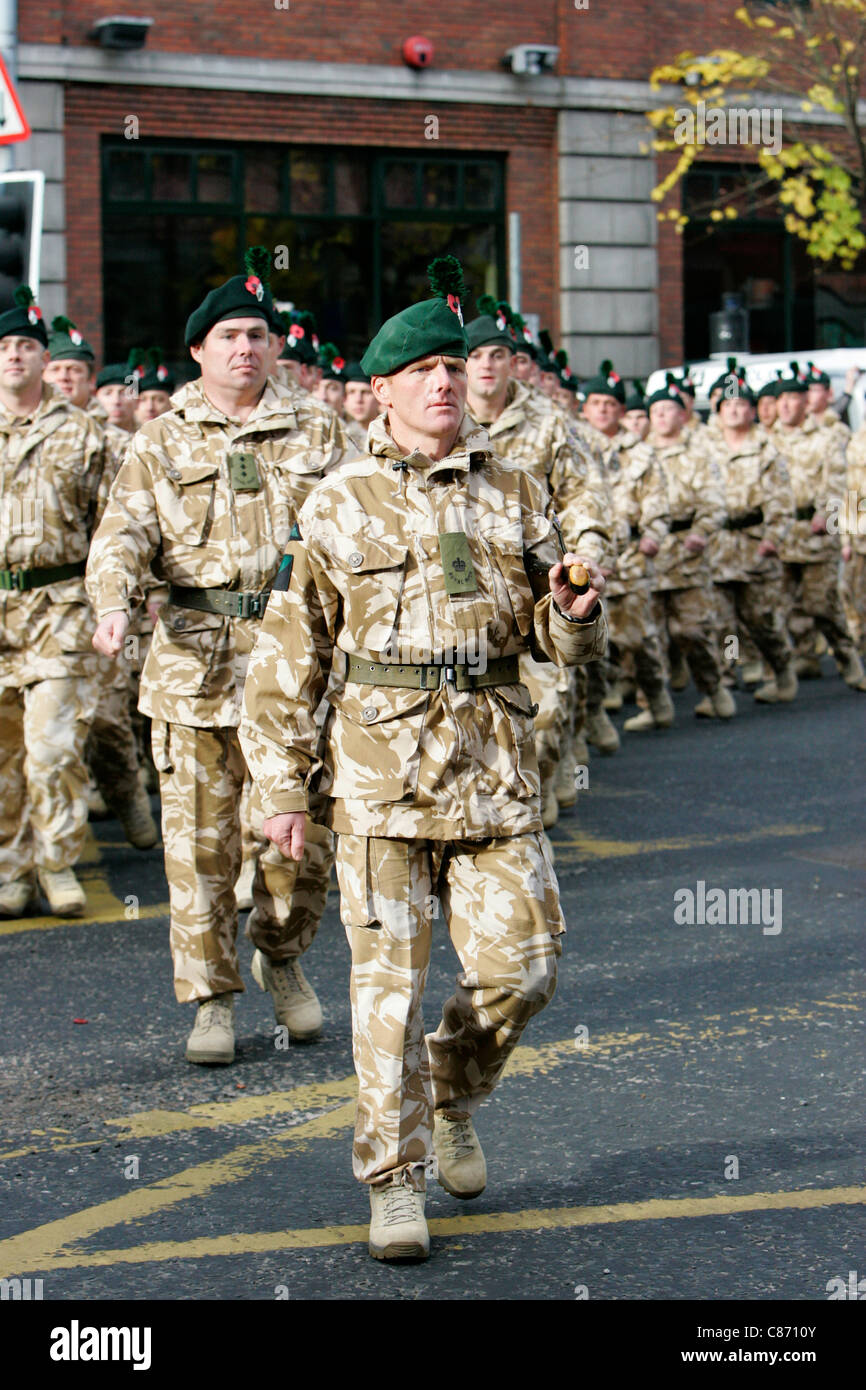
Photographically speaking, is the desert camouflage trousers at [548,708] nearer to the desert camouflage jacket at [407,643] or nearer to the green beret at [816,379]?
the desert camouflage jacket at [407,643]

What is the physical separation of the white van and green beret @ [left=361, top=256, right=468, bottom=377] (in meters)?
14.2

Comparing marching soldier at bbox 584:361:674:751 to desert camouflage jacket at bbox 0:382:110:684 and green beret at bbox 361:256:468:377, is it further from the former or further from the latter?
green beret at bbox 361:256:468:377

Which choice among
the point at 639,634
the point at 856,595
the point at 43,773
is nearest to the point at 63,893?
the point at 43,773

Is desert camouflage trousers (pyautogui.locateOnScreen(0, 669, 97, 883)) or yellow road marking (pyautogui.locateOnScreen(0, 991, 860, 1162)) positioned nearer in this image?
yellow road marking (pyautogui.locateOnScreen(0, 991, 860, 1162))

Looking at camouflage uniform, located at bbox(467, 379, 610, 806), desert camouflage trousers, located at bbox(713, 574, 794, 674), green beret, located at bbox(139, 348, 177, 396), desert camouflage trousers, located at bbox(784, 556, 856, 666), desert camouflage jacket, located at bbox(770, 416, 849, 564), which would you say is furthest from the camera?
desert camouflage jacket, located at bbox(770, 416, 849, 564)

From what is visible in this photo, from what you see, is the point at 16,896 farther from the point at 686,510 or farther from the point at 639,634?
the point at 686,510

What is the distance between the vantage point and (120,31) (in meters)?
18.5

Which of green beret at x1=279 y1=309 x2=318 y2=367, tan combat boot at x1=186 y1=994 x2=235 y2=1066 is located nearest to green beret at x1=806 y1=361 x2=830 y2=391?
green beret at x1=279 y1=309 x2=318 y2=367

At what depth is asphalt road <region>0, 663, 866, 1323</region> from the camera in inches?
167

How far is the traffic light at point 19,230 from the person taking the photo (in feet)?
31.6

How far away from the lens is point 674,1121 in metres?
5.21

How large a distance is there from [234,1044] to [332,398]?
7.57 meters

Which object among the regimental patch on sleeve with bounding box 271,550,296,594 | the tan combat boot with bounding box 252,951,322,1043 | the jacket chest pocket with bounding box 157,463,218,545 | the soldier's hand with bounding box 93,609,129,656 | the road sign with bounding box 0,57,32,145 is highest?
the road sign with bounding box 0,57,32,145

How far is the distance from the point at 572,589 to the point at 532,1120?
1.69m
